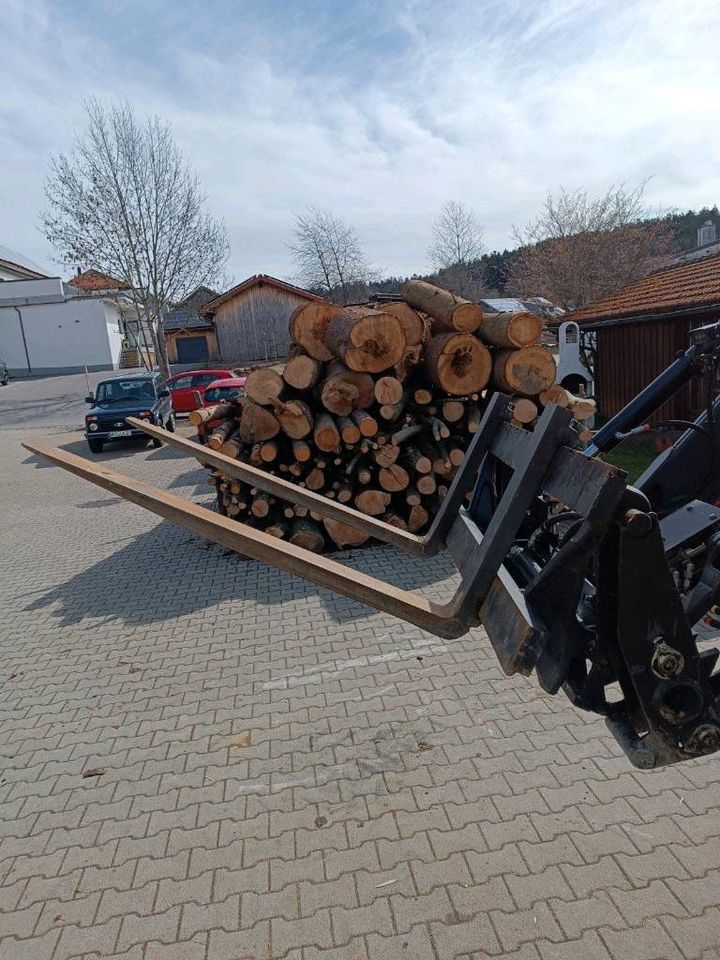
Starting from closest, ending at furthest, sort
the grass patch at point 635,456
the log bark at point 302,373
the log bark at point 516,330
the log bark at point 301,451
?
the log bark at point 516,330 < the log bark at point 301,451 < the log bark at point 302,373 < the grass patch at point 635,456

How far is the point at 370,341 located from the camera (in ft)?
21.2

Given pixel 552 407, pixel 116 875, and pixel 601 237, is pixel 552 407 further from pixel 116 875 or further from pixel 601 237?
pixel 601 237

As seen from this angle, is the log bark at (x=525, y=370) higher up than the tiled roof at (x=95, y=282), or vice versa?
the tiled roof at (x=95, y=282)

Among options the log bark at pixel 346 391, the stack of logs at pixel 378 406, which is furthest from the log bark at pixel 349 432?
the log bark at pixel 346 391

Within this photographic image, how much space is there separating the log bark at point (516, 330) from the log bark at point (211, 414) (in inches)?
126

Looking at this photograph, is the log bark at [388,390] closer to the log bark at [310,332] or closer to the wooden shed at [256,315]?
the log bark at [310,332]

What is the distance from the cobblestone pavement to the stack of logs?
1948 mm

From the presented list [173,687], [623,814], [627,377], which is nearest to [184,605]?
[173,687]

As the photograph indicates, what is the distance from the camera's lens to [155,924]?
8.34 feet

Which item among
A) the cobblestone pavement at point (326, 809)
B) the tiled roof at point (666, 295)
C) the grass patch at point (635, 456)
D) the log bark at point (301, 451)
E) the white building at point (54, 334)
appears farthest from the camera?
the white building at point (54, 334)

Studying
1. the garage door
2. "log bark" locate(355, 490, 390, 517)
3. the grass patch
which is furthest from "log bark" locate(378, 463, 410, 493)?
the garage door

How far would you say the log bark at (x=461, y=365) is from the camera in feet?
21.8

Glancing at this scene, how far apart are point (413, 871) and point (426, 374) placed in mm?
5175

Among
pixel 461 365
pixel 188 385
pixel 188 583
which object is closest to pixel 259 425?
pixel 188 583
